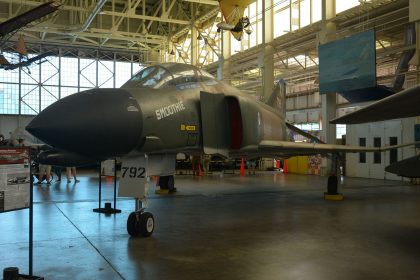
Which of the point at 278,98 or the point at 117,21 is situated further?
the point at 117,21

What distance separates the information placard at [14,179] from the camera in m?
3.62

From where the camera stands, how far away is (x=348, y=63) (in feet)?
47.9

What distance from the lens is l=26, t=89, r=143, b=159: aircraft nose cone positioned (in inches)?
184

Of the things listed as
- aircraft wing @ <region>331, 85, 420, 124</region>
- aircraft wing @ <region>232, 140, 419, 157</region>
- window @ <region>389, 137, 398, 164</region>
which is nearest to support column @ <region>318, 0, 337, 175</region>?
window @ <region>389, 137, 398, 164</region>

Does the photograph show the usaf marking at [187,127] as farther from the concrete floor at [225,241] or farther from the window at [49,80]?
the window at [49,80]

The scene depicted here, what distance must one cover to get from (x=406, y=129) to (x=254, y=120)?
12253mm

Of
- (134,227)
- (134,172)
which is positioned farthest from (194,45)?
(134,227)

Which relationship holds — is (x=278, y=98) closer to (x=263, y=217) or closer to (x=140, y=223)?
(x=263, y=217)

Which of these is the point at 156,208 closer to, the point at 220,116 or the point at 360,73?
the point at 220,116

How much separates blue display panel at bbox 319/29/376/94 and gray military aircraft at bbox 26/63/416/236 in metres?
6.85

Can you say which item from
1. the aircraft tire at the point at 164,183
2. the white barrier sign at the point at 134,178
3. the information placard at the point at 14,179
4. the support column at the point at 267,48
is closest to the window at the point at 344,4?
the support column at the point at 267,48

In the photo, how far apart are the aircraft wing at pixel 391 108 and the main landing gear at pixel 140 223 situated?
3.14 metres

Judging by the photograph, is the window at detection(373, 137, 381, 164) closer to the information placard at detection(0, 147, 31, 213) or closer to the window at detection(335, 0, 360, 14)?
the window at detection(335, 0, 360, 14)

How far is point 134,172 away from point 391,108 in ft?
11.8
